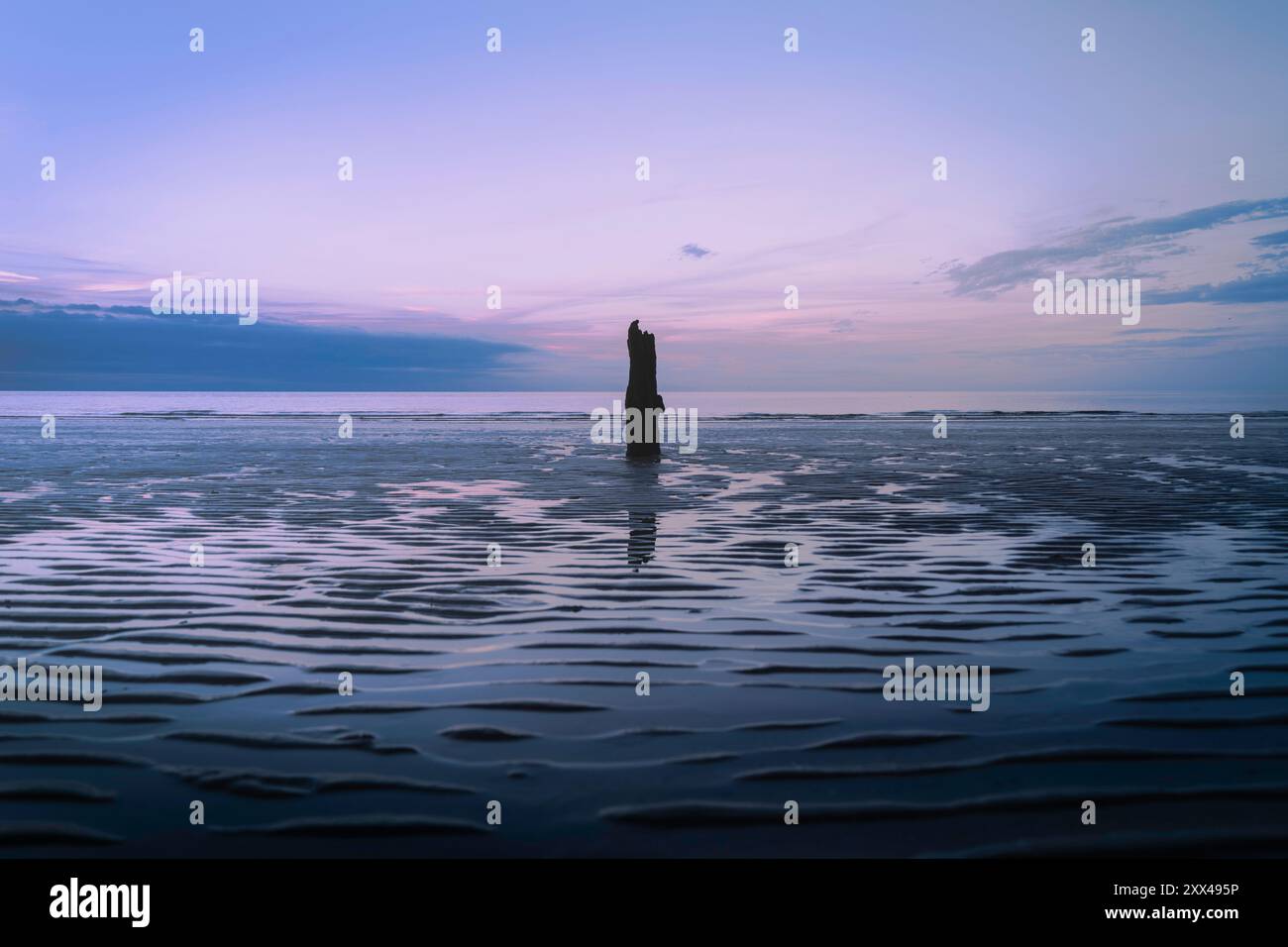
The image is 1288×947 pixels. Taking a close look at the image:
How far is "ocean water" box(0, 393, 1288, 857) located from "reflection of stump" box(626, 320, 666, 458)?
15857 mm

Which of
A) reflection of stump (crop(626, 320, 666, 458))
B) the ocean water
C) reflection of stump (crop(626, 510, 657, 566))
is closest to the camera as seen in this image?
the ocean water

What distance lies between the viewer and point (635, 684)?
21.6ft

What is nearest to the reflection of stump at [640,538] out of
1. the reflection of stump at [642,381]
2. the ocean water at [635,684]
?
the ocean water at [635,684]

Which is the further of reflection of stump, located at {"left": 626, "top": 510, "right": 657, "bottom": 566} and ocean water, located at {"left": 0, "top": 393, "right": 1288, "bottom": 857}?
reflection of stump, located at {"left": 626, "top": 510, "right": 657, "bottom": 566}

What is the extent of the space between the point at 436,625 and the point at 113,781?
353cm

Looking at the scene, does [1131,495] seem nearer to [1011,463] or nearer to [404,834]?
[1011,463]

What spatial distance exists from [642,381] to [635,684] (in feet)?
85.0

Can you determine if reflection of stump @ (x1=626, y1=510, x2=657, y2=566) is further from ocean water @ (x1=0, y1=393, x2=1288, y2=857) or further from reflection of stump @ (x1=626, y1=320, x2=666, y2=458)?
reflection of stump @ (x1=626, y1=320, x2=666, y2=458)

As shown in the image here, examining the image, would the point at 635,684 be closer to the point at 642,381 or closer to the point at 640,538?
the point at 640,538

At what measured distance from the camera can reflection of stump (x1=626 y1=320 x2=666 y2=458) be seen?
31062 mm

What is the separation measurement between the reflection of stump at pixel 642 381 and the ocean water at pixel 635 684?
15.9 meters

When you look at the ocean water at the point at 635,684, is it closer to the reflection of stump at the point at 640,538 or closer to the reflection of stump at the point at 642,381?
the reflection of stump at the point at 640,538

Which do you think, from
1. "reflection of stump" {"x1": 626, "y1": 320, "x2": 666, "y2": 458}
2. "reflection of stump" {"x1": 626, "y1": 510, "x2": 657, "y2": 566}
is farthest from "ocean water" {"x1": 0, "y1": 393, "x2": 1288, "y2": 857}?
"reflection of stump" {"x1": 626, "y1": 320, "x2": 666, "y2": 458}
